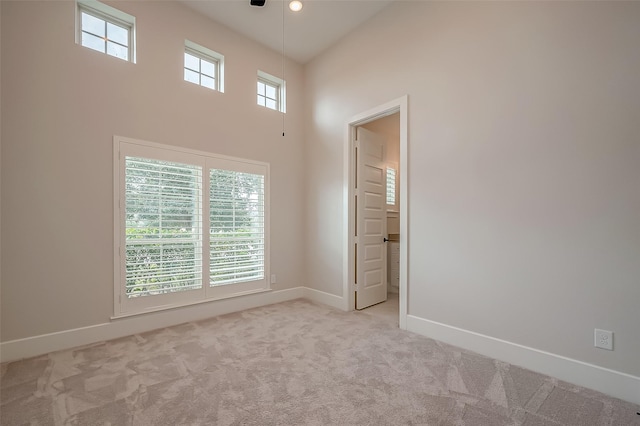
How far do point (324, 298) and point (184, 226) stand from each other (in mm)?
2136

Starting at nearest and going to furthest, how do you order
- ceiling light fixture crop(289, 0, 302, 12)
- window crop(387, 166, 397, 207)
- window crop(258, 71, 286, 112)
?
ceiling light fixture crop(289, 0, 302, 12)
window crop(258, 71, 286, 112)
window crop(387, 166, 397, 207)

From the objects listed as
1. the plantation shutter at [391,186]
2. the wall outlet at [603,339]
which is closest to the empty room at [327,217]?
the wall outlet at [603,339]

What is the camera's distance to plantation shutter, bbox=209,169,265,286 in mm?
3625

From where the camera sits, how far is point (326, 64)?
4270 mm

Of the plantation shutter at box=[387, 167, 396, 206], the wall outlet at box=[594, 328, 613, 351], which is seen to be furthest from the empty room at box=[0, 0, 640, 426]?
the plantation shutter at box=[387, 167, 396, 206]

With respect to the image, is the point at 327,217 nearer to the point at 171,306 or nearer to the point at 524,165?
the point at 171,306

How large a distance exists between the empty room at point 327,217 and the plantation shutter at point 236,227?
3cm

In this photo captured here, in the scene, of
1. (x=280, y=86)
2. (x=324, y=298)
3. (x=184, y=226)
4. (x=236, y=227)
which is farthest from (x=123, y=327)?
(x=280, y=86)

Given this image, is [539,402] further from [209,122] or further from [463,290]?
[209,122]

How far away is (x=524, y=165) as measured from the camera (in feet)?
7.80

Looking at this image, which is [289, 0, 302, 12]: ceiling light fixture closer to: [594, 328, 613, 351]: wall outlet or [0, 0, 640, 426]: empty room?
[0, 0, 640, 426]: empty room

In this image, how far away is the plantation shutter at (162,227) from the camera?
9.91 feet

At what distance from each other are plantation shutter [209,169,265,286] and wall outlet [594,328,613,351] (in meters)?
3.44

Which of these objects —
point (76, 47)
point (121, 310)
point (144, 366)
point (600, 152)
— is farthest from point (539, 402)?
point (76, 47)
